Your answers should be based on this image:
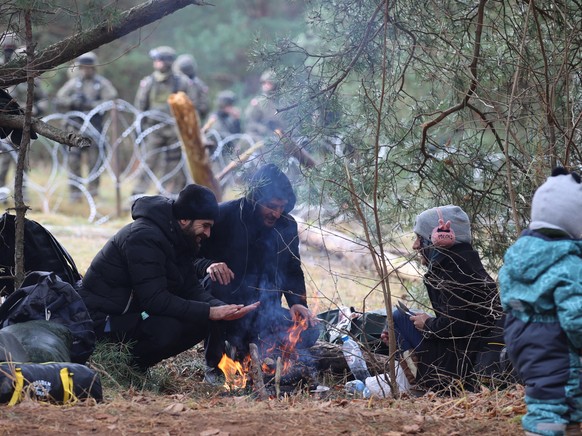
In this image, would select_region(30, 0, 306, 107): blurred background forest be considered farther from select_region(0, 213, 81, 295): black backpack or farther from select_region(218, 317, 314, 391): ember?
select_region(218, 317, 314, 391): ember

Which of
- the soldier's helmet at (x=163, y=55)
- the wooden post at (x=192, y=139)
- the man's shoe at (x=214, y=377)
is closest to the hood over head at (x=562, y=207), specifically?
the man's shoe at (x=214, y=377)

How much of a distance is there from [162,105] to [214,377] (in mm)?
12459

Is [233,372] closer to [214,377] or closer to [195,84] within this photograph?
[214,377]

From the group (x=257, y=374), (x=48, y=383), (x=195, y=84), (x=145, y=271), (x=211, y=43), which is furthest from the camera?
(x=211, y=43)

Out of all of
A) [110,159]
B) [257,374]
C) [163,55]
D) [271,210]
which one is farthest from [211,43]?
[257,374]

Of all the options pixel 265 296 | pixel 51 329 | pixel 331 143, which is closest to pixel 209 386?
pixel 265 296

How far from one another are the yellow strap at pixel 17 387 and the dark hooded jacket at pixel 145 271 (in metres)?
1.72

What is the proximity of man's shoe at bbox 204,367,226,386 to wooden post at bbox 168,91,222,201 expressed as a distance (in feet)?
25.2

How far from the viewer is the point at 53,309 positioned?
5.99m

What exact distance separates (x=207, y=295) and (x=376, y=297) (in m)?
3.57

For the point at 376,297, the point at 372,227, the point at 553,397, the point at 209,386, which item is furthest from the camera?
the point at 376,297

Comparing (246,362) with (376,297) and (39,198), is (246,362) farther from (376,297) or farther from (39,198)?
(39,198)

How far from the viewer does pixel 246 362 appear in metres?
7.05

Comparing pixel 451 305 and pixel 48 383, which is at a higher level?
pixel 451 305
